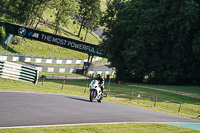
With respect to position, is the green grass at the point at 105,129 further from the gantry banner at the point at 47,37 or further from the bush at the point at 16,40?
the bush at the point at 16,40

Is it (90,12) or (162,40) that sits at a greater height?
(90,12)

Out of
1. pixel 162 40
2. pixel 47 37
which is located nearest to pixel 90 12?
pixel 47 37

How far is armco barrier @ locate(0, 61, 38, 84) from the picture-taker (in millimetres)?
22391

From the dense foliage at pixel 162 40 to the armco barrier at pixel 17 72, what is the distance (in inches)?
874

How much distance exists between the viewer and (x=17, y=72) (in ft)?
78.4

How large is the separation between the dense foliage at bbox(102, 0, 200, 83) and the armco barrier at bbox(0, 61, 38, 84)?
2219cm

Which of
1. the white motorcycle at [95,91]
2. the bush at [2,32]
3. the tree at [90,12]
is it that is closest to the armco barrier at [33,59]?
the bush at [2,32]

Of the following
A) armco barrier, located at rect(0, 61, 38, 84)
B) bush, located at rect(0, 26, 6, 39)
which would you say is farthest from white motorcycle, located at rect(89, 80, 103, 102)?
bush, located at rect(0, 26, 6, 39)

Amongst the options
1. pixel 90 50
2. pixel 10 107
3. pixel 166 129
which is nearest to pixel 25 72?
pixel 10 107

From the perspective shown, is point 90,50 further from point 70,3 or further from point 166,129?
point 166,129

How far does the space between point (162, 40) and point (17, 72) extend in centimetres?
2706

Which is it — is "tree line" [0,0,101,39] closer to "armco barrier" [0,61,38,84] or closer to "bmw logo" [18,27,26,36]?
"bmw logo" [18,27,26,36]

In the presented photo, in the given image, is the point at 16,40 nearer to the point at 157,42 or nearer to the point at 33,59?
the point at 33,59

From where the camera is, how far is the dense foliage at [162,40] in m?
43.1
